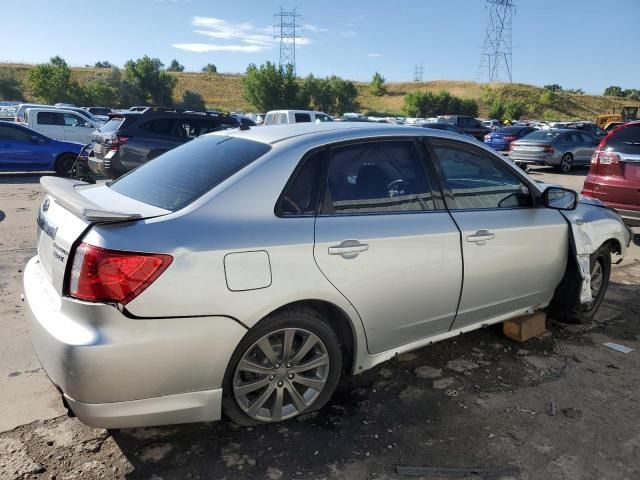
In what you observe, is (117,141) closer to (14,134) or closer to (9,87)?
(14,134)

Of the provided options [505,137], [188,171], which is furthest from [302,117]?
[188,171]

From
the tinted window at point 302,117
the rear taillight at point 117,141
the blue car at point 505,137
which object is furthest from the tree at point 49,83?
the rear taillight at point 117,141

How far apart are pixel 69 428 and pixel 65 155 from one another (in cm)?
1201

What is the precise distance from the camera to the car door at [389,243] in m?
2.81

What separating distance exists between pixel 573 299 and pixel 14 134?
43.3ft

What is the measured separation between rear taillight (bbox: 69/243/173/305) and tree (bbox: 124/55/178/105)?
235 ft

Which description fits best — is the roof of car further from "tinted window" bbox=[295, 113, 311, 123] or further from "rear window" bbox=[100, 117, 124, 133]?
"tinted window" bbox=[295, 113, 311, 123]

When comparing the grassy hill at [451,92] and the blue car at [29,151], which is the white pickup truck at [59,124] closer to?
the blue car at [29,151]

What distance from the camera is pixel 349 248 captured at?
2.79m

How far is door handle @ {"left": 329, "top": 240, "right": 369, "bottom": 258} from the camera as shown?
274cm

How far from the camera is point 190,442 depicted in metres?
2.76

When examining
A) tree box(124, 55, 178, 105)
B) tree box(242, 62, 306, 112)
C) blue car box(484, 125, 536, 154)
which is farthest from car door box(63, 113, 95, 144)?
tree box(124, 55, 178, 105)

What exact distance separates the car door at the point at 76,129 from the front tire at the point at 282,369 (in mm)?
16975

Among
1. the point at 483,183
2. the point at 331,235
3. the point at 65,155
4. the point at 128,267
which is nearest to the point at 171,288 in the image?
the point at 128,267
